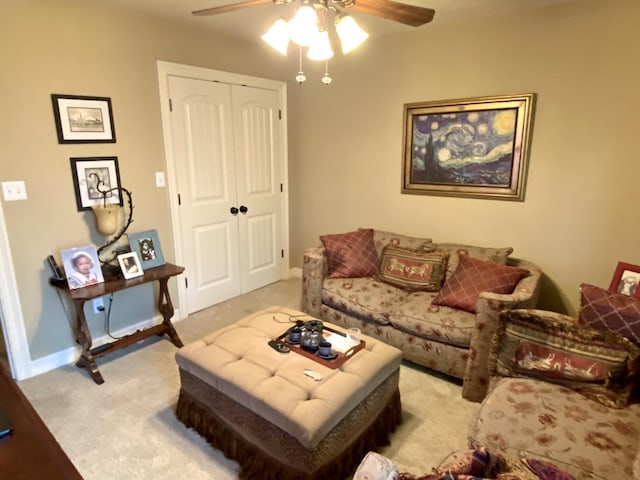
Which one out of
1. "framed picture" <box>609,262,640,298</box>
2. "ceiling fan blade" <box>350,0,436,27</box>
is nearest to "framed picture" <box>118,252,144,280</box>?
"ceiling fan blade" <box>350,0,436,27</box>

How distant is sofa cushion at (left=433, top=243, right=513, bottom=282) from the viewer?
2852 millimetres

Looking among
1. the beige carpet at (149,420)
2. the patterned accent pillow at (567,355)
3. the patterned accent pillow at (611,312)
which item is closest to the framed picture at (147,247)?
the beige carpet at (149,420)

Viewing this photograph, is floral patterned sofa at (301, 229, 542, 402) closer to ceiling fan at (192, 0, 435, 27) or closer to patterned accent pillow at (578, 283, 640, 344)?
patterned accent pillow at (578, 283, 640, 344)

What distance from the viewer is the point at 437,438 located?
2074 mm

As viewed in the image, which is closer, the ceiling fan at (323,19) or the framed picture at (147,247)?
the ceiling fan at (323,19)

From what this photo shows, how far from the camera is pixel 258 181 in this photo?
156 inches

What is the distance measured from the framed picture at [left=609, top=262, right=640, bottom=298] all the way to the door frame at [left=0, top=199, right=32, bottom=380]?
12.5ft

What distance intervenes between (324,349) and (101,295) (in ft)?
5.03

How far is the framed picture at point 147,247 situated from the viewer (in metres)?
2.95

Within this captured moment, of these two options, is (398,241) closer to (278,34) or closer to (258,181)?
(258,181)

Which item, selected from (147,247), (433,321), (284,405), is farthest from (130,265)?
(433,321)

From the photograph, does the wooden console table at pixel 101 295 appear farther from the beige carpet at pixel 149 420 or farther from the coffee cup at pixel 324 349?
the coffee cup at pixel 324 349

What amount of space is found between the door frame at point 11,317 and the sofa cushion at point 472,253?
3.01 meters

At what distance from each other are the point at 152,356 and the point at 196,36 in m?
2.60
